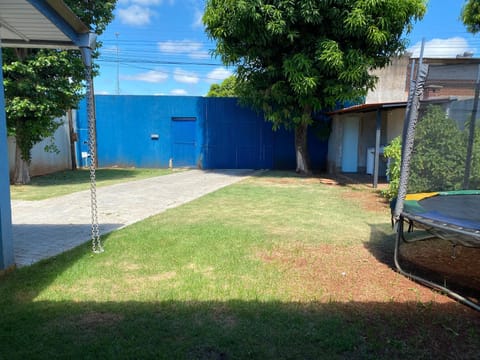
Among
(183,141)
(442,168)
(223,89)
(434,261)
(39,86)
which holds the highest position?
(223,89)

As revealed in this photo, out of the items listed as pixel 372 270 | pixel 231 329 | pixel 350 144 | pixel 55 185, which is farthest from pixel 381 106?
pixel 55 185

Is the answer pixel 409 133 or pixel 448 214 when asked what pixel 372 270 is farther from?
pixel 409 133

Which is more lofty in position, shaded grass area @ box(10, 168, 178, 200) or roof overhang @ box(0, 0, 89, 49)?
roof overhang @ box(0, 0, 89, 49)

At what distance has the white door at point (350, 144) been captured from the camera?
12594 mm

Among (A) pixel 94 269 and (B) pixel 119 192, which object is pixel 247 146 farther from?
(A) pixel 94 269

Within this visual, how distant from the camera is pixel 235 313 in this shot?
8.64 feet

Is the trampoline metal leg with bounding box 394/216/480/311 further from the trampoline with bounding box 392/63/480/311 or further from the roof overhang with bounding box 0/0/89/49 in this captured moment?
the roof overhang with bounding box 0/0/89/49

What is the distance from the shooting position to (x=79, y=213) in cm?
608

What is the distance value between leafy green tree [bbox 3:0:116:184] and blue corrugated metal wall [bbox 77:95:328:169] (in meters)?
4.77

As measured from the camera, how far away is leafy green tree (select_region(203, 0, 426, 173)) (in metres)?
8.88

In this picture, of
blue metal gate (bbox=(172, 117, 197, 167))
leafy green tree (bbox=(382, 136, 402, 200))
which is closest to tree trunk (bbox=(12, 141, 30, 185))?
blue metal gate (bbox=(172, 117, 197, 167))

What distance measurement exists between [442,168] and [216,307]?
3.80 metres

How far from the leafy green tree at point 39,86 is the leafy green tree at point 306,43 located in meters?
Answer: 3.66

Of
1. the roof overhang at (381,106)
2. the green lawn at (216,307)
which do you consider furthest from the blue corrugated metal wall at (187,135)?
the green lawn at (216,307)
